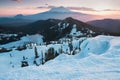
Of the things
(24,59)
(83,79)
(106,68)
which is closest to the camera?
(83,79)

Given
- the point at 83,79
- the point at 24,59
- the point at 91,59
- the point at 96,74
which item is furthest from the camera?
the point at 24,59

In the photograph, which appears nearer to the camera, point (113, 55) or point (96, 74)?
point (96, 74)

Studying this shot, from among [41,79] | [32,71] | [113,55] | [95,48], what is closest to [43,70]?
[32,71]

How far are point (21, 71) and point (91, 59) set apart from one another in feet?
30.6

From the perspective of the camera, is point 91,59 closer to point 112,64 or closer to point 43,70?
point 112,64

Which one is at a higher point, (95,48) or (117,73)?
(117,73)

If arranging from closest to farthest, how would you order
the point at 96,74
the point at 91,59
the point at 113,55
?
the point at 96,74 → the point at 91,59 → the point at 113,55

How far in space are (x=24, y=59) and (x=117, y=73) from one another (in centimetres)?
16749

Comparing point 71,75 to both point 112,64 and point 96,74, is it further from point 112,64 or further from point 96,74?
point 112,64

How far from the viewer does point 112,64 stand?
2309 cm

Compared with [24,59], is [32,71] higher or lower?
higher

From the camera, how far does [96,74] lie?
64.5 ft

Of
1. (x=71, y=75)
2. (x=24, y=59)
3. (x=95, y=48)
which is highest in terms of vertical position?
(x=71, y=75)

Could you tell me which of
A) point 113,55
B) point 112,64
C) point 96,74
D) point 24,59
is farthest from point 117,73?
point 24,59
